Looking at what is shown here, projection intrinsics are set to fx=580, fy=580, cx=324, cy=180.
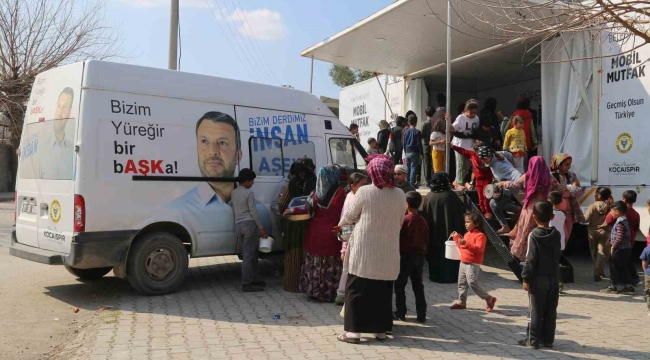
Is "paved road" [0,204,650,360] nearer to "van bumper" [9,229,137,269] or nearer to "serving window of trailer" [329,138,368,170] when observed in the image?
"van bumper" [9,229,137,269]

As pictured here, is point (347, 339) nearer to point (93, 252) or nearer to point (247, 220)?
point (247, 220)

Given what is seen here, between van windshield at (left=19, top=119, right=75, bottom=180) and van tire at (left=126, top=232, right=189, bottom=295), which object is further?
van tire at (left=126, top=232, right=189, bottom=295)

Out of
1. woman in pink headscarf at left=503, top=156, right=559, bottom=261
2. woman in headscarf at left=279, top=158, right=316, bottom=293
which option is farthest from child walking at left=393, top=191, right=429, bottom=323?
woman in pink headscarf at left=503, top=156, right=559, bottom=261

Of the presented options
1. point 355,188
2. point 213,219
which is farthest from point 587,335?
point 213,219


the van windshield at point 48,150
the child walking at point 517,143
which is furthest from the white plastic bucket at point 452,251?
the van windshield at point 48,150

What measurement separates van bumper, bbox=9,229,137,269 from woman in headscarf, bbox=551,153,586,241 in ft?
18.7

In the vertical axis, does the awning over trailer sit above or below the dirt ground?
above

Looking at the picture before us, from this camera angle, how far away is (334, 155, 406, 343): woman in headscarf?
5.31m

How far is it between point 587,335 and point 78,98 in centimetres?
605

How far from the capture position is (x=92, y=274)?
8.14 m

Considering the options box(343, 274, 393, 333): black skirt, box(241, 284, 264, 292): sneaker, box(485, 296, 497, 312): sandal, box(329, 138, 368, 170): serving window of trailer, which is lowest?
box(241, 284, 264, 292): sneaker

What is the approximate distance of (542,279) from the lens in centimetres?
524

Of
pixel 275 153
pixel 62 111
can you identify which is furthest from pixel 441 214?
pixel 62 111

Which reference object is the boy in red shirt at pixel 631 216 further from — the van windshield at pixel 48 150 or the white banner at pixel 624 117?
the van windshield at pixel 48 150
